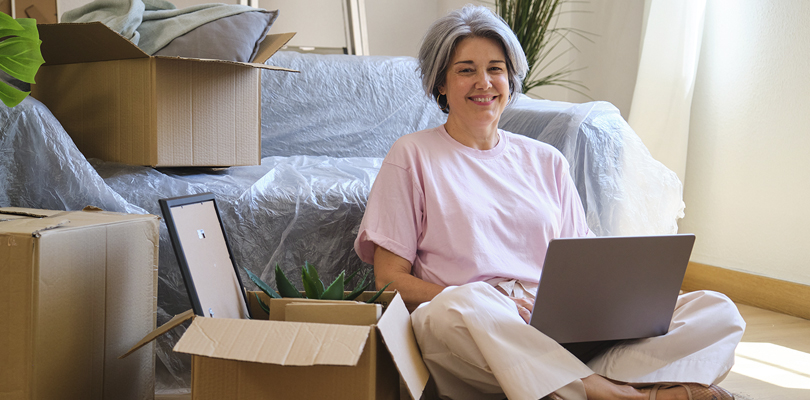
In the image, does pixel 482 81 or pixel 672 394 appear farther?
pixel 482 81

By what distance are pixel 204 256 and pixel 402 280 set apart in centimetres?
34

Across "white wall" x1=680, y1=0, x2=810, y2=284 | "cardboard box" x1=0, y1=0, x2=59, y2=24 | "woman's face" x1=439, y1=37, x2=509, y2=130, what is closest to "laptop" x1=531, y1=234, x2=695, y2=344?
"woman's face" x1=439, y1=37, x2=509, y2=130

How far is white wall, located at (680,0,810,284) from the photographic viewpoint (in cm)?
201

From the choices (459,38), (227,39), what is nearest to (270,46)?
(227,39)

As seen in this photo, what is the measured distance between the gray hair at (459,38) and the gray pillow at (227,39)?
0.41 metres

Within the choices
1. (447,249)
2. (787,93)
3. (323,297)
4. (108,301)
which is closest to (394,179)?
(447,249)

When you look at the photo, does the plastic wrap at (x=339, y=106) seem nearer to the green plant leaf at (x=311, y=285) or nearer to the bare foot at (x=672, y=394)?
the green plant leaf at (x=311, y=285)

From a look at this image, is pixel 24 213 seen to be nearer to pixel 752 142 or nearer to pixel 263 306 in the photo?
pixel 263 306

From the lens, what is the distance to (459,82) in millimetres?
1247

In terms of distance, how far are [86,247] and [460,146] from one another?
2.27ft

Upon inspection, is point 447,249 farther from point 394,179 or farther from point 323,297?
point 323,297

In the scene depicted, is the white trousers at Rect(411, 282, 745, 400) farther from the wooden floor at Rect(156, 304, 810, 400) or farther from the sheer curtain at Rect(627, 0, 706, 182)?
the sheer curtain at Rect(627, 0, 706, 182)

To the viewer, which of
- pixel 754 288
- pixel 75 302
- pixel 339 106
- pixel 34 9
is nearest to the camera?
pixel 75 302

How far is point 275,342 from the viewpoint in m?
0.78
